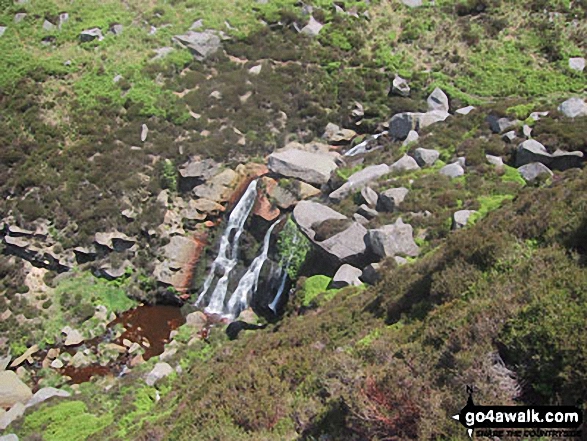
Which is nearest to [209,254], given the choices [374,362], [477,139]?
[477,139]

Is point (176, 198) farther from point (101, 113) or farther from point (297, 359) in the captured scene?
point (297, 359)

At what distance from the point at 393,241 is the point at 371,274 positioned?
166 centimetres

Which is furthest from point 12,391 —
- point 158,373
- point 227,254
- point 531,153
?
point 531,153

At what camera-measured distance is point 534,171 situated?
22.2 m

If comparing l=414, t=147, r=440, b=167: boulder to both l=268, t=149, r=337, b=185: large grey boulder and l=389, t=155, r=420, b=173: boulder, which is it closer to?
l=389, t=155, r=420, b=173: boulder

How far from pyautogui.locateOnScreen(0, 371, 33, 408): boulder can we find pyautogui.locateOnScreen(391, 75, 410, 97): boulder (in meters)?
29.1

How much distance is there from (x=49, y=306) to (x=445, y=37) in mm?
34612

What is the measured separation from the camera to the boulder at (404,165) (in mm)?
26047

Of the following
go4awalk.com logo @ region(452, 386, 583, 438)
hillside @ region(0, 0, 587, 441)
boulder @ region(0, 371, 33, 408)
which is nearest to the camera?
go4awalk.com logo @ region(452, 386, 583, 438)

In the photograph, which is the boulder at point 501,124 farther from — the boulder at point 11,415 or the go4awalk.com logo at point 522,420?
the boulder at point 11,415

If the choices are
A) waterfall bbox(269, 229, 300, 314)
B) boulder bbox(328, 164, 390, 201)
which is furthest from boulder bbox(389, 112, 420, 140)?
waterfall bbox(269, 229, 300, 314)

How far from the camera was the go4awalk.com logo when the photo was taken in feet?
20.2

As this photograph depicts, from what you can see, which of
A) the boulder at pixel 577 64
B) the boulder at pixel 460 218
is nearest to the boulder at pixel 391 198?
the boulder at pixel 460 218

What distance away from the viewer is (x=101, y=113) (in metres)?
35.2
